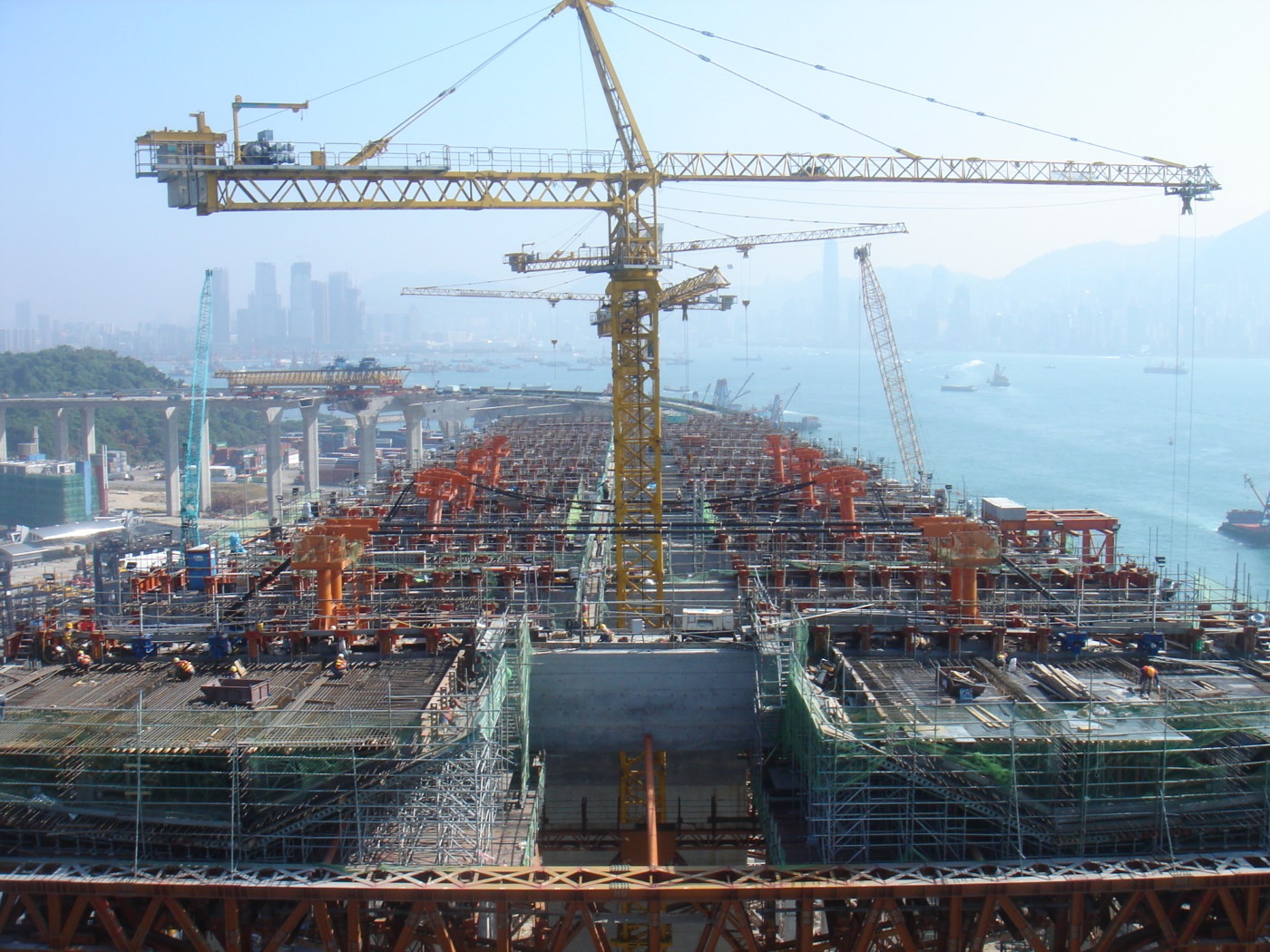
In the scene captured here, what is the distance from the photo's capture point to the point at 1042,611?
1817 cm

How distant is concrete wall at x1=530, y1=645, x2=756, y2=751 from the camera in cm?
1595

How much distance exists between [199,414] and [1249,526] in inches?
2573

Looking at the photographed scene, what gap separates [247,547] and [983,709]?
17.8m

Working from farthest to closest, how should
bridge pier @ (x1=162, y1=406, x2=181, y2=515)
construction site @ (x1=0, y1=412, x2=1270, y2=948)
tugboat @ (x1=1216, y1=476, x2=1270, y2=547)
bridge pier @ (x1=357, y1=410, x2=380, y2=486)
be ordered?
1. bridge pier @ (x1=357, y1=410, x2=380, y2=486)
2. bridge pier @ (x1=162, y1=406, x2=181, y2=515)
3. tugboat @ (x1=1216, y1=476, x2=1270, y2=547)
4. construction site @ (x1=0, y1=412, x2=1270, y2=948)

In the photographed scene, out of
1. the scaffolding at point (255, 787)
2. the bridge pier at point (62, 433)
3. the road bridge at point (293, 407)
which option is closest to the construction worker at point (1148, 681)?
the scaffolding at point (255, 787)

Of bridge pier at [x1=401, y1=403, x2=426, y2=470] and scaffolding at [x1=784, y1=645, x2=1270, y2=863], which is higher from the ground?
bridge pier at [x1=401, y1=403, x2=426, y2=470]

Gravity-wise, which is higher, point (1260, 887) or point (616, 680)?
point (616, 680)

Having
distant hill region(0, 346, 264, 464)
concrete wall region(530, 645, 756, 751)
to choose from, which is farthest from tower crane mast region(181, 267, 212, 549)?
concrete wall region(530, 645, 756, 751)

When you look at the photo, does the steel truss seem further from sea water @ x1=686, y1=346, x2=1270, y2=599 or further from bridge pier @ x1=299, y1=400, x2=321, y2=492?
bridge pier @ x1=299, y1=400, x2=321, y2=492

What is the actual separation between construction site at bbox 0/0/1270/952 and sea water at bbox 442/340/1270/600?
12.5 m

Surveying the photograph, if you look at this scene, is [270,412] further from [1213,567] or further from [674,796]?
[674,796]

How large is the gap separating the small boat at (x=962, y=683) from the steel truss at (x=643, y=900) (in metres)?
2.34

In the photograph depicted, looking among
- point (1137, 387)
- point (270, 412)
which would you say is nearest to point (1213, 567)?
point (270, 412)

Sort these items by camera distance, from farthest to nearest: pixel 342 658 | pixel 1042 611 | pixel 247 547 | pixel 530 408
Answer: pixel 530 408 → pixel 247 547 → pixel 1042 611 → pixel 342 658
